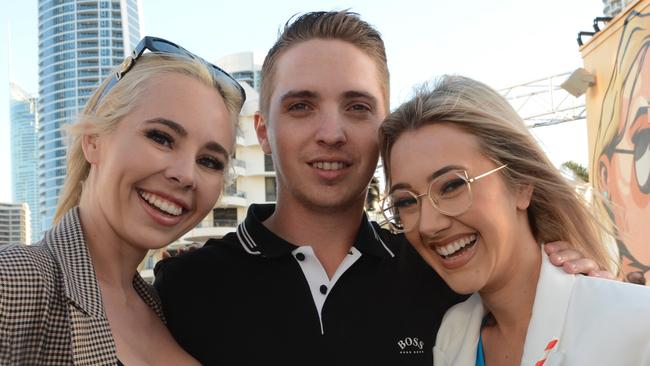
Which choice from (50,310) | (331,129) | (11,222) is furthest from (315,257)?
(11,222)

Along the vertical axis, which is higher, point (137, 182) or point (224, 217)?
point (137, 182)

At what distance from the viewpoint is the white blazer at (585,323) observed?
1815mm

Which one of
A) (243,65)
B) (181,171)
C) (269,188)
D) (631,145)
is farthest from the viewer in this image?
(243,65)

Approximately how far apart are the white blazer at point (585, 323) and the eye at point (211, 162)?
4.67ft

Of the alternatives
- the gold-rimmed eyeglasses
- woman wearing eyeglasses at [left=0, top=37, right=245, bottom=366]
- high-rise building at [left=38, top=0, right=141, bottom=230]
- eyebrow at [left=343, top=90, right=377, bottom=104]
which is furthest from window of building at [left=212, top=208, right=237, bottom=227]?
the gold-rimmed eyeglasses

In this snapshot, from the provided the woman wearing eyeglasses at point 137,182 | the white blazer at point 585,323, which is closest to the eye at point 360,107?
the woman wearing eyeglasses at point 137,182

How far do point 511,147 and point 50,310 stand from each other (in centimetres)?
190

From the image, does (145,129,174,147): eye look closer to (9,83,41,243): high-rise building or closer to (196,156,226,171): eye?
(196,156,226,171): eye

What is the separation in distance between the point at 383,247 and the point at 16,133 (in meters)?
127

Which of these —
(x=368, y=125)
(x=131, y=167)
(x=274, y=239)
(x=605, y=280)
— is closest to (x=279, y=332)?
(x=274, y=239)

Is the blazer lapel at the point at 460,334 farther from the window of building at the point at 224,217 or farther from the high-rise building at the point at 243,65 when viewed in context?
the high-rise building at the point at 243,65

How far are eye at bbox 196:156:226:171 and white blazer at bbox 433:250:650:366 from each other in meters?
1.42

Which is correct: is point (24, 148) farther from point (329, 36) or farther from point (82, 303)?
point (82, 303)

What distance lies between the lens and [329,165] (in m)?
2.88
